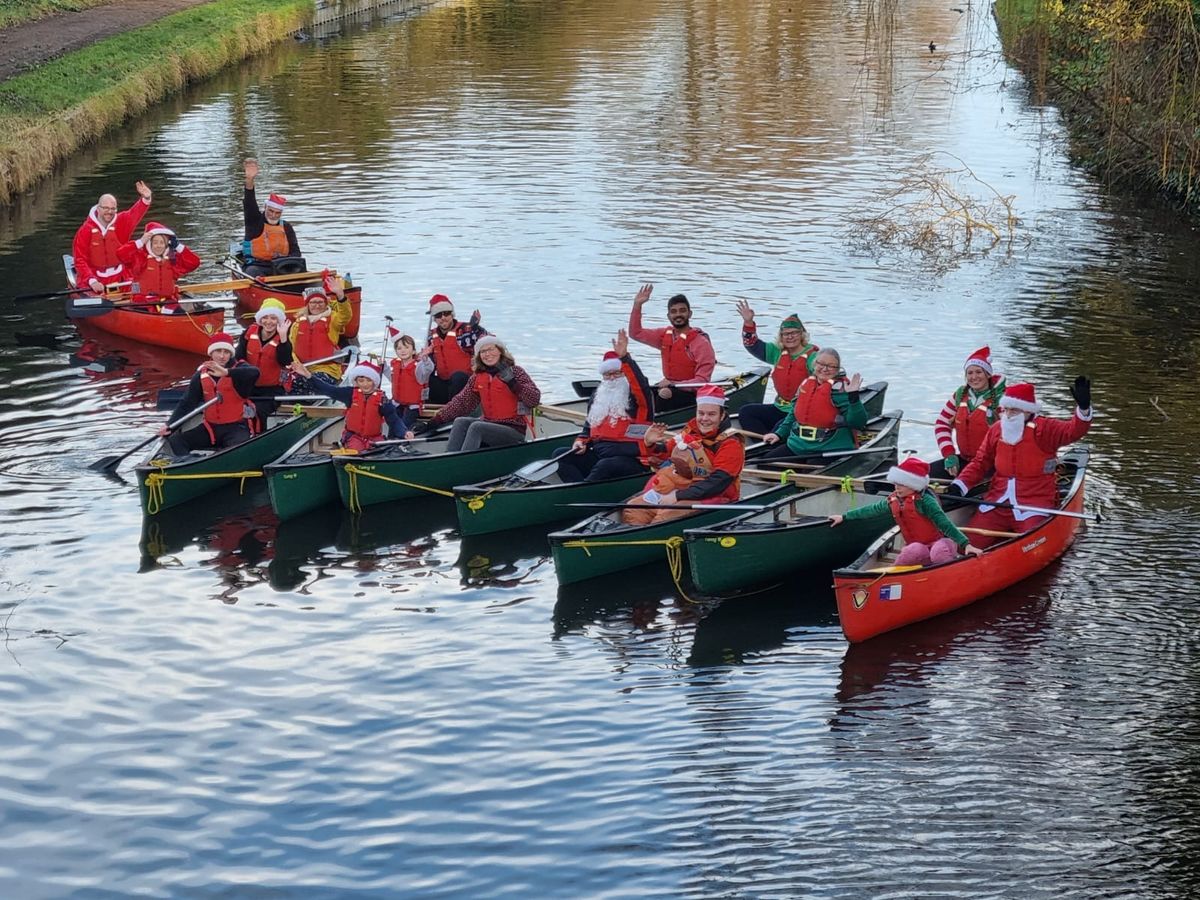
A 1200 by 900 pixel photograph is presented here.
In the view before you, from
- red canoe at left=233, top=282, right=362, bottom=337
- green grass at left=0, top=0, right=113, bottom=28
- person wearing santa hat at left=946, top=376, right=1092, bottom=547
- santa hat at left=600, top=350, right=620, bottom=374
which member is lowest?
person wearing santa hat at left=946, top=376, right=1092, bottom=547

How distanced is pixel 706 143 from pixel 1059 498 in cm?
2134

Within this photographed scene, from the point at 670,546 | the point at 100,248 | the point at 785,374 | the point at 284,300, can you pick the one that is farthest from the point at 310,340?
the point at 670,546

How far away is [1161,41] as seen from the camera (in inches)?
1000

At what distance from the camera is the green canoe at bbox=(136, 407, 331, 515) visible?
Result: 16609mm

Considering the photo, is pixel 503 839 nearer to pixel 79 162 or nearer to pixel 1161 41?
pixel 1161 41

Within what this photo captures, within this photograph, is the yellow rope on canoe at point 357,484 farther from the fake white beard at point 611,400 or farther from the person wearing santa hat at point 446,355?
the fake white beard at point 611,400

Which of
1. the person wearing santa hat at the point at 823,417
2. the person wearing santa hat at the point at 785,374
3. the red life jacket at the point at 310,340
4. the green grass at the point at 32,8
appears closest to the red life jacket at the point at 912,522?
the person wearing santa hat at the point at 823,417

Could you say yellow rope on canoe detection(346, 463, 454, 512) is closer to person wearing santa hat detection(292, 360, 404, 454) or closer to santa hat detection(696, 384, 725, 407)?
person wearing santa hat detection(292, 360, 404, 454)

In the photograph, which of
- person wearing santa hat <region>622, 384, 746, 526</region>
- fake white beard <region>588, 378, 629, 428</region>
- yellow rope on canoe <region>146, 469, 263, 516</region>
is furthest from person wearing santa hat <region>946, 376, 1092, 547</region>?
yellow rope on canoe <region>146, 469, 263, 516</region>

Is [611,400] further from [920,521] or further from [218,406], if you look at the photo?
[218,406]

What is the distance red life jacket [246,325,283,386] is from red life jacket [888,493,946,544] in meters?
7.81

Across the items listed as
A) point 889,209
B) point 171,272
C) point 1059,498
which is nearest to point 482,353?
point 1059,498

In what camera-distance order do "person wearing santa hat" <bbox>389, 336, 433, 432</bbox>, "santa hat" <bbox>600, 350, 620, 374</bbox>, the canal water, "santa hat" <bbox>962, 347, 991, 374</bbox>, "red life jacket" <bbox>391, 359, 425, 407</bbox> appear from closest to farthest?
the canal water → "santa hat" <bbox>962, 347, 991, 374</bbox> → "santa hat" <bbox>600, 350, 620, 374</bbox> → "person wearing santa hat" <bbox>389, 336, 433, 432</bbox> → "red life jacket" <bbox>391, 359, 425, 407</bbox>

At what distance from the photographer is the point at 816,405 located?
16422 millimetres
